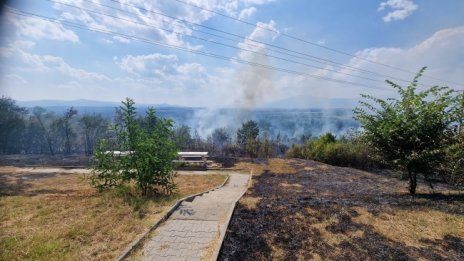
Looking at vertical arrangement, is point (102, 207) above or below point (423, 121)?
below

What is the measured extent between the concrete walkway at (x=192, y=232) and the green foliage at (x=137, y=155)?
133 cm

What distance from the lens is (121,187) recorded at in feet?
24.1

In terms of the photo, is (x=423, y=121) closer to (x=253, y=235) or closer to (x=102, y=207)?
(x=253, y=235)

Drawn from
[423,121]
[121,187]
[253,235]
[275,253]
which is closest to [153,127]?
[121,187]

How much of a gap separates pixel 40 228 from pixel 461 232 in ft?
24.7

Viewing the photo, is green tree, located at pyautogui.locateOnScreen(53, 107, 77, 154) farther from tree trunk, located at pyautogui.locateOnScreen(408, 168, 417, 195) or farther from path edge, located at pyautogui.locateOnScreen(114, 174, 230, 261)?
tree trunk, located at pyautogui.locateOnScreen(408, 168, 417, 195)

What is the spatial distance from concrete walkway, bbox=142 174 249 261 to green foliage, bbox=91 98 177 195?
1.33m

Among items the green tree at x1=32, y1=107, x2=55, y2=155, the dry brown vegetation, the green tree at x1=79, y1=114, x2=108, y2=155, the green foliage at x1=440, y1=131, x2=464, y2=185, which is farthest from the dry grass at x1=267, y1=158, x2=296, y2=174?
the green tree at x1=32, y1=107, x2=55, y2=155

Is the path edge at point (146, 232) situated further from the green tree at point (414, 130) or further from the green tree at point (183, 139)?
the green tree at point (414, 130)

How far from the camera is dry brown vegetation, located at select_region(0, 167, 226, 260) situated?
4186 mm

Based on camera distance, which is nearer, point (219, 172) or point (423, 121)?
point (423, 121)

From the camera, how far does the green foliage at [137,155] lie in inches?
284

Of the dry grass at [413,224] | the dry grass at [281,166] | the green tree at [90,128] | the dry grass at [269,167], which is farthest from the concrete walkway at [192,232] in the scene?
the green tree at [90,128]

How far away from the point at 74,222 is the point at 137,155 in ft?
7.60
